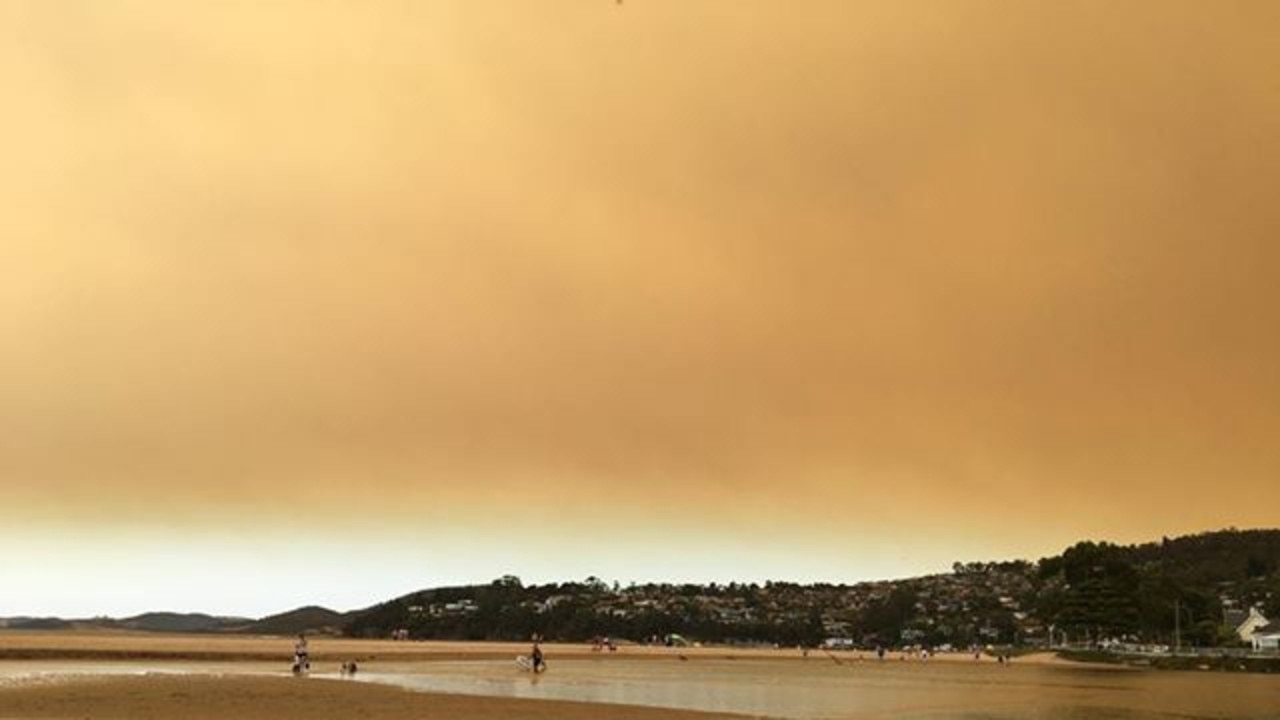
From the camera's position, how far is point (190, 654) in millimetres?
77875

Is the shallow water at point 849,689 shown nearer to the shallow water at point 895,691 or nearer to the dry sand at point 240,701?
the shallow water at point 895,691

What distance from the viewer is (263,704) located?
3559 cm

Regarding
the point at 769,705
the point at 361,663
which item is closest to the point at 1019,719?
the point at 769,705

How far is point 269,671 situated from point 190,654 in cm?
2298

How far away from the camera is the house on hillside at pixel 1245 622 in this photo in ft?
371

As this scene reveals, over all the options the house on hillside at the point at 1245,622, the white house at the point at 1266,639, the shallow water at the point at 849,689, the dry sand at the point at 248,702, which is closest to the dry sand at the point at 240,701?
the dry sand at the point at 248,702

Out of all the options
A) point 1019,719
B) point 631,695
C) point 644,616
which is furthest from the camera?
point 644,616

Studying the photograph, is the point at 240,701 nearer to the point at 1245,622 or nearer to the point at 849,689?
the point at 849,689

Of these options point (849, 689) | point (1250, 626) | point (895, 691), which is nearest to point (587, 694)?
point (849, 689)

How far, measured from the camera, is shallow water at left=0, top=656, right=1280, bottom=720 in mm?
37000

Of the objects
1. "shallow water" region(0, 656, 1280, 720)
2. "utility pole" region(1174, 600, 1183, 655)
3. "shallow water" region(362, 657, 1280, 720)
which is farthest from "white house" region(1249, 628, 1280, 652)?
"shallow water" region(0, 656, 1280, 720)

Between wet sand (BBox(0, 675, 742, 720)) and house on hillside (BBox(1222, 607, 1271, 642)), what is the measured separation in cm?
9316

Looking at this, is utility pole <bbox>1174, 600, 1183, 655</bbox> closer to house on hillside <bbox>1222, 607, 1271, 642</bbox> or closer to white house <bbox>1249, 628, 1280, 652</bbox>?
white house <bbox>1249, 628, 1280, 652</bbox>

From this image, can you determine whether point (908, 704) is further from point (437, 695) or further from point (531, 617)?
point (531, 617)
